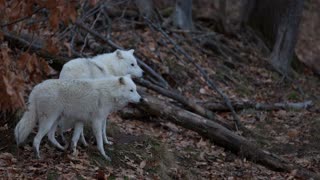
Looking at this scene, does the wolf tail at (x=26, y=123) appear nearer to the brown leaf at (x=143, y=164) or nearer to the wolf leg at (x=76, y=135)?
the wolf leg at (x=76, y=135)

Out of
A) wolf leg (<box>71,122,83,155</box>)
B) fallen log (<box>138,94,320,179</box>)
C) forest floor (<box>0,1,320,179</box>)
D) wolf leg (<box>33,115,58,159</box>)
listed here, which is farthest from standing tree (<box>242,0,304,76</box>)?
wolf leg (<box>33,115,58,159</box>)

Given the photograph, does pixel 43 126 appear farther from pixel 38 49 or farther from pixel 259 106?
pixel 259 106

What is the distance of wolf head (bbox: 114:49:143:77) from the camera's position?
9.12 metres

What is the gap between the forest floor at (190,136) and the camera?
24.7 feet

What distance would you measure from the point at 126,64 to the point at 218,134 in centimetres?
227

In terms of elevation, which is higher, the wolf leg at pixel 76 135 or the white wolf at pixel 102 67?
the white wolf at pixel 102 67

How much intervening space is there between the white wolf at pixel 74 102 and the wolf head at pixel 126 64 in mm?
1191

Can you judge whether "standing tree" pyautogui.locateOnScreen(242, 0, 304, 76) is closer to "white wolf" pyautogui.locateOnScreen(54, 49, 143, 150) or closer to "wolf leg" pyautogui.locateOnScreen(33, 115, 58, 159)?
"white wolf" pyautogui.locateOnScreen(54, 49, 143, 150)

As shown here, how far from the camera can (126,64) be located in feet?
30.1

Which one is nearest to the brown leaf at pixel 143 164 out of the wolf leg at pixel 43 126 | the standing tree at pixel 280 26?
the wolf leg at pixel 43 126

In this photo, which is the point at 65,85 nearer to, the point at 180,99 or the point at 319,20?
the point at 180,99

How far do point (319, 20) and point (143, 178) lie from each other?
2273cm

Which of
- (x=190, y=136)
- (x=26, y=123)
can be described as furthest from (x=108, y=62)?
(x=190, y=136)

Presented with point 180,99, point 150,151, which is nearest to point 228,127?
point 180,99
